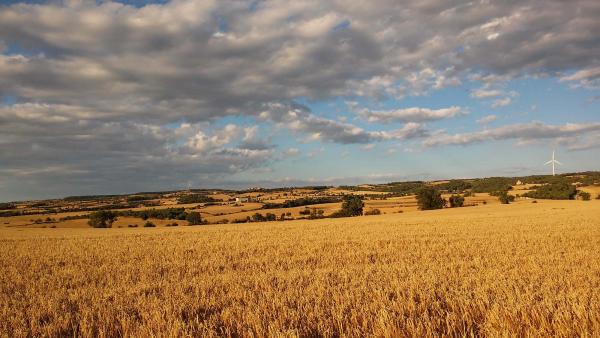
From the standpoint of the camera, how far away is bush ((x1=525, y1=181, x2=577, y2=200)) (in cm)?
9931

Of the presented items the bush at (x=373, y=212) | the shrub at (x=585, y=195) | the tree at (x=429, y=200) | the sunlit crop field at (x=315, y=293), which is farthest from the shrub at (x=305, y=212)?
the sunlit crop field at (x=315, y=293)

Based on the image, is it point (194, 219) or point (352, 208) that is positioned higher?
point (352, 208)

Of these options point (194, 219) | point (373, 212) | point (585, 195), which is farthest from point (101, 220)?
point (585, 195)

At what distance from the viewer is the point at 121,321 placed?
6746mm

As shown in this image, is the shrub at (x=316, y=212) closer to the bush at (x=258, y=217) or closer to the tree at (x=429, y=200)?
the bush at (x=258, y=217)

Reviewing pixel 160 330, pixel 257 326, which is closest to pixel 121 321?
pixel 160 330

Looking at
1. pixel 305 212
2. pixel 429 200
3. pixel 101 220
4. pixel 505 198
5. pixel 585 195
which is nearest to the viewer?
pixel 101 220

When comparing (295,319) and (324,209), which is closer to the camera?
(295,319)

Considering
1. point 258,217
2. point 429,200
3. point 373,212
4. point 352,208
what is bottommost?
point 258,217

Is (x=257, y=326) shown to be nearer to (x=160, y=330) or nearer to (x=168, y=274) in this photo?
(x=160, y=330)

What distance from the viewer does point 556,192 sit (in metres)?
102

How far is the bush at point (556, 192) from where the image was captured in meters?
99.3

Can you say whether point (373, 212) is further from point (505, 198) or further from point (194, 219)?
point (194, 219)

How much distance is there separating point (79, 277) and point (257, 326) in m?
9.82
